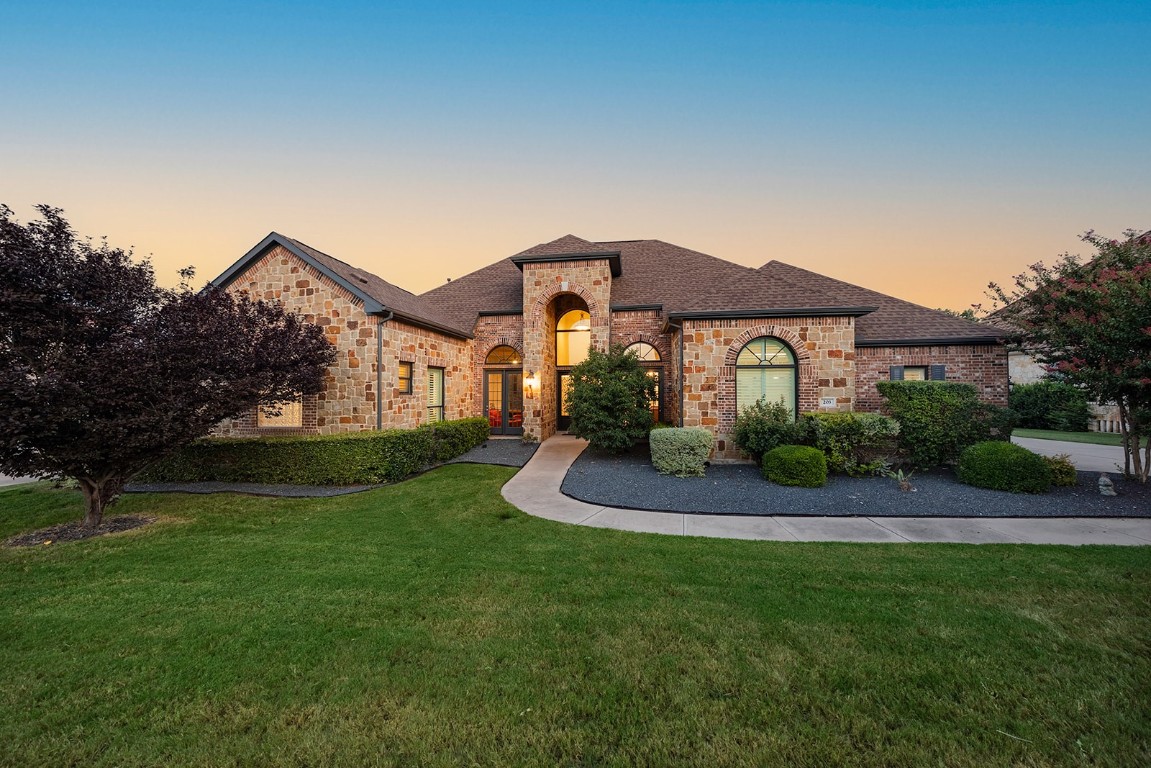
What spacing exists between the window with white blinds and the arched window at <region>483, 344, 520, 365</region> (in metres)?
2.61

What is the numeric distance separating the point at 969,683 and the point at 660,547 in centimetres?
303

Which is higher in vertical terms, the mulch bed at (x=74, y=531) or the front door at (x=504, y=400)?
the front door at (x=504, y=400)

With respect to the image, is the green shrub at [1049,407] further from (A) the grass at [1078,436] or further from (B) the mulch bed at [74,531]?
(B) the mulch bed at [74,531]

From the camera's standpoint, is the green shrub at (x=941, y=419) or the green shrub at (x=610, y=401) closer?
the green shrub at (x=941, y=419)

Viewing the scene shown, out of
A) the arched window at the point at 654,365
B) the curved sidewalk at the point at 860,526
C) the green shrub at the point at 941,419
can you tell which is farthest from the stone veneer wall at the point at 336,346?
the green shrub at the point at 941,419

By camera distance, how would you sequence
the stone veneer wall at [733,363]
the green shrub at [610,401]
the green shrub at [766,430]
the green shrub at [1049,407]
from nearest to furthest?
1. the green shrub at [766,430]
2. the stone veneer wall at [733,363]
3. the green shrub at [610,401]
4. the green shrub at [1049,407]

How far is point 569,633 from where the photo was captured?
11.0ft

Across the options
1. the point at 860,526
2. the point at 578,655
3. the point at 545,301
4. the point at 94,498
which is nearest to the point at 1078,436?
the point at 860,526

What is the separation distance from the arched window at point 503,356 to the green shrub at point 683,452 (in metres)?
7.94

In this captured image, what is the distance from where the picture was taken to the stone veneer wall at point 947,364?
11.6m

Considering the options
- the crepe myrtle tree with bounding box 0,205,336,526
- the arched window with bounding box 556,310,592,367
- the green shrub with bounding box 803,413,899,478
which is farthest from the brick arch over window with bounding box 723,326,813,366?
the crepe myrtle tree with bounding box 0,205,336,526

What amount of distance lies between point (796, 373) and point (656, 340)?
492 centimetres

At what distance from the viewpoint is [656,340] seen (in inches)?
573

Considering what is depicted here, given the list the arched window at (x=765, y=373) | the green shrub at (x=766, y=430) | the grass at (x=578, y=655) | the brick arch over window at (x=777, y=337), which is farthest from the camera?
the arched window at (x=765, y=373)
